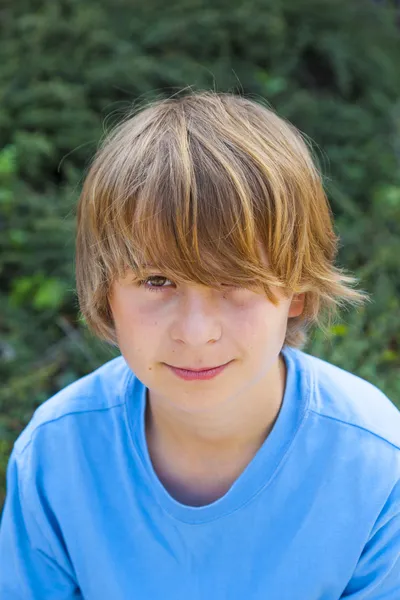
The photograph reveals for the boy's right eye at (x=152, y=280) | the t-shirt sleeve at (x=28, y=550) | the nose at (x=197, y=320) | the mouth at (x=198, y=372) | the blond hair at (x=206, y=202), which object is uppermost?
the blond hair at (x=206, y=202)

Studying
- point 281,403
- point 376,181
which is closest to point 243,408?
point 281,403

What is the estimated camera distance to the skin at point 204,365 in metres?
1.29

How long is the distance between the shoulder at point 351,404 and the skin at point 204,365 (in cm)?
8

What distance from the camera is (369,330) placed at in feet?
8.61

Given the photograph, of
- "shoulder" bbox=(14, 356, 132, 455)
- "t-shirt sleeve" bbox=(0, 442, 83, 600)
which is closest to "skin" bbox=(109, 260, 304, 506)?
"shoulder" bbox=(14, 356, 132, 455)

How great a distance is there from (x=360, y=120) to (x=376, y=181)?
1.04 ft

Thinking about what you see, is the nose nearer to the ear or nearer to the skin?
the skin

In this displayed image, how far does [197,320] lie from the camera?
4.14ft

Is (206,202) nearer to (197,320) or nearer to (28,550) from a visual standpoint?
(197,320)

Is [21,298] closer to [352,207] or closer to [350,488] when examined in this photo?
[352,207]

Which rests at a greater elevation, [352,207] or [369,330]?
[352,207]

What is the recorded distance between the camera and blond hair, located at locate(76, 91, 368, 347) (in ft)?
4.05

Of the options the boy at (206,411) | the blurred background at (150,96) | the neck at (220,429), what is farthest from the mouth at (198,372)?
the blurred background at (150,96)

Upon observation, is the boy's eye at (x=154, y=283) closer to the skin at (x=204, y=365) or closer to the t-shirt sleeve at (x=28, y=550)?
the skin at (x=204, y=365)
